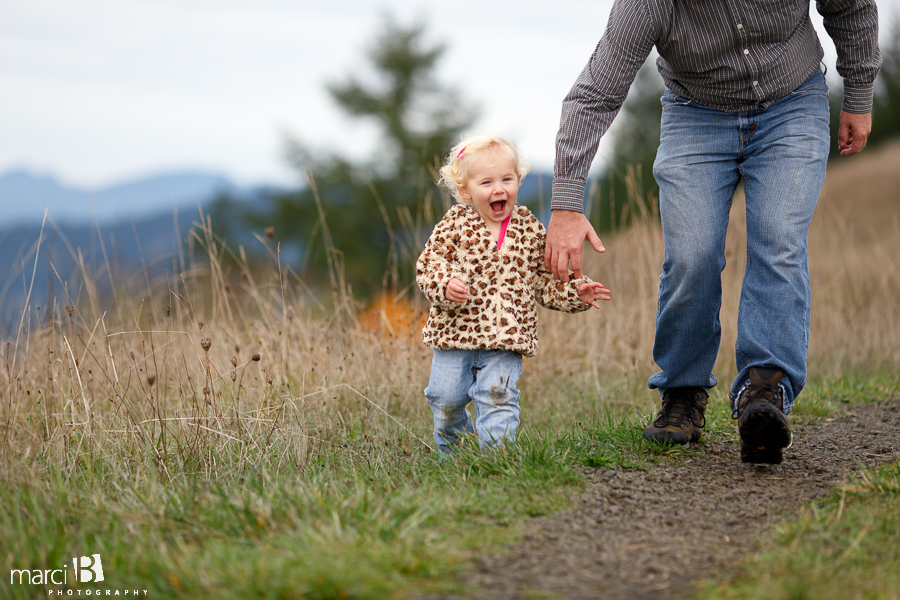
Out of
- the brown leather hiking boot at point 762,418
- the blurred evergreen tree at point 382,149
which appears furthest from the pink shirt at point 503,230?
the blurred evergreen tree at point 382,149

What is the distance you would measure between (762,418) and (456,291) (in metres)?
1.07

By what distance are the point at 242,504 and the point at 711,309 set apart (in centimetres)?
182

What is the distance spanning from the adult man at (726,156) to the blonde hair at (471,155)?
0.52 feet

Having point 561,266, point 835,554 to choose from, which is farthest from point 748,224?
Answer: point 835,554

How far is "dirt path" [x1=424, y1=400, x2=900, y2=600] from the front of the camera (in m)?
1.69

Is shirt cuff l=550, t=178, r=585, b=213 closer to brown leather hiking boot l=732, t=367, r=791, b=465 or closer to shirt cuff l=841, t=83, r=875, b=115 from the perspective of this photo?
brown leather hiking boot l=732, t=367, r=791, b=465

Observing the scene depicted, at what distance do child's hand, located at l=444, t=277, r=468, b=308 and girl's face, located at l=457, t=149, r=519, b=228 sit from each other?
369mm

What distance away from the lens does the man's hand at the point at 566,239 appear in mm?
2654

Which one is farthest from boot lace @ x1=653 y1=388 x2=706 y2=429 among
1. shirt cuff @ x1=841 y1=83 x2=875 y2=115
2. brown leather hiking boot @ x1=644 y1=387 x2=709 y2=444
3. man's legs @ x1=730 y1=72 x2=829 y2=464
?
shirt cuff @ x1=841 y1=83 x2=875 y2=115

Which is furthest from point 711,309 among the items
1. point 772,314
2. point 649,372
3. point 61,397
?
point 61,397

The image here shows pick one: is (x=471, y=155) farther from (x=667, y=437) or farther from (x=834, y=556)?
(x=834, y=556)

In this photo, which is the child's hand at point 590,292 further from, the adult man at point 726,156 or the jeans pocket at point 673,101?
the jeans pocket at point 673,101

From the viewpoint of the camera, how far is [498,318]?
8.87 feet

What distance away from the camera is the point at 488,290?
8.98ft
